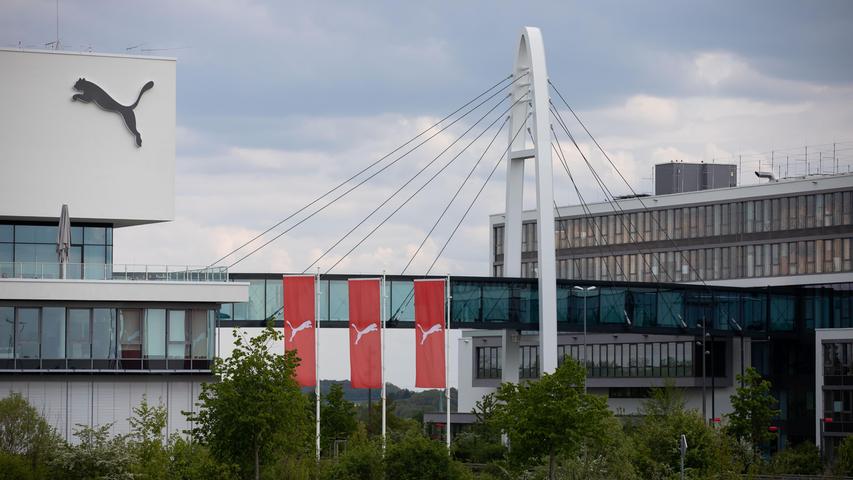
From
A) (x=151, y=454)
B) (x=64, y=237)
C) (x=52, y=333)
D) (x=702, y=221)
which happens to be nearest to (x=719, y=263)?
(x=702, y=221)

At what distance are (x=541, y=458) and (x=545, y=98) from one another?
815 inches

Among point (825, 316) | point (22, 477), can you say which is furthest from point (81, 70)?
point (825, 316)

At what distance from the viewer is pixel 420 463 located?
55.2m

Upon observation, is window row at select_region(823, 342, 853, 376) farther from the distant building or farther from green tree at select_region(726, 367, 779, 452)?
the distant building

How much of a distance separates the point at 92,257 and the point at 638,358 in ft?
177

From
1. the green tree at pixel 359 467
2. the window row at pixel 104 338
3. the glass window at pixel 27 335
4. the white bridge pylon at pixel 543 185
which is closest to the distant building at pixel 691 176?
the white bridge pylon at pixel 543 185

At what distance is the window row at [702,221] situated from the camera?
10881 centimetres

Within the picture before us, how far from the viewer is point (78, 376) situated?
64000mm

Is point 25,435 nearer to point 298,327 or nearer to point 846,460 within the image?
point 298,327

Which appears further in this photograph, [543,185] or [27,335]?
[543,185]

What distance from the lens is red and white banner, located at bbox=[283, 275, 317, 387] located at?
7006cm

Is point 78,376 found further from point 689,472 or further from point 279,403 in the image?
point 689,472

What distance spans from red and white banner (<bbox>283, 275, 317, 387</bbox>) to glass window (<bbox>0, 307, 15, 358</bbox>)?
12.5 metres

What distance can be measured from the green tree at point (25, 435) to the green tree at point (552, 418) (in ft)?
55.7
